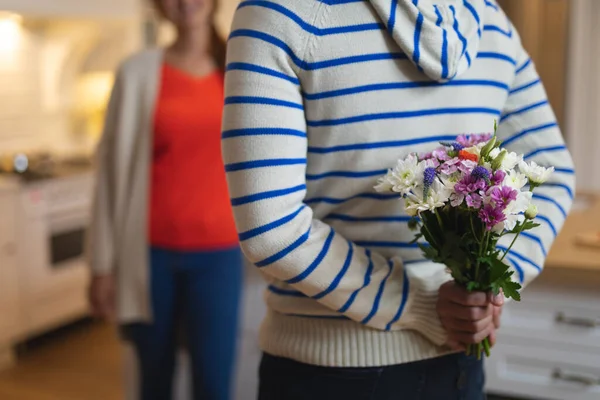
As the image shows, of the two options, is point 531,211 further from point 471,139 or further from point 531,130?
point 531,130

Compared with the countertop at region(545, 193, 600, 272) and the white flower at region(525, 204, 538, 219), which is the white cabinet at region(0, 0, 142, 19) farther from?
the white flower at region(525, 204, 538, 219)

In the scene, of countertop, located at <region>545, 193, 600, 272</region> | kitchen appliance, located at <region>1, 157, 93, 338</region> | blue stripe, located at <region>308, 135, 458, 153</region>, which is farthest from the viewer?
kitchen appliance, located at <region>1, 157, 93, 338</region>

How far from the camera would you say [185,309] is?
1.87 meters

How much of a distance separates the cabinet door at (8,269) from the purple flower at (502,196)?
279 cm

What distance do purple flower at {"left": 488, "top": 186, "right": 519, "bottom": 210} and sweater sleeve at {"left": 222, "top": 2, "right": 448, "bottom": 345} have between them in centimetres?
19

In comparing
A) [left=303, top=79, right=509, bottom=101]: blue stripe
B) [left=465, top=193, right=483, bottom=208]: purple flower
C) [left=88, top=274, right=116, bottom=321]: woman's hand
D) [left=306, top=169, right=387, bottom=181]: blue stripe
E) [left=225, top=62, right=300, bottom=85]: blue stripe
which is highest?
[left=225, top=62, right=300, bottom=85]: blue stripe

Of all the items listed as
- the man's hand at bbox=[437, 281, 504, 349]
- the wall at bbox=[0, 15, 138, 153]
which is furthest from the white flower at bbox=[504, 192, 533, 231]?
the wall at bbox=[0, 15, 138, 153]

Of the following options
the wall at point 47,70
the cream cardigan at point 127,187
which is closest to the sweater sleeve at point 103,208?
the cream cardigan at point 127,187

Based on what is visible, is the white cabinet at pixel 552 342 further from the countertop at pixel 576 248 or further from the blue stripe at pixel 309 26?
the blue stripe at pixel 309 26

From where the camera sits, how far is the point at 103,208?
1895 mm

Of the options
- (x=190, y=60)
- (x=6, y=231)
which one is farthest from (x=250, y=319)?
(x=6, y=231)

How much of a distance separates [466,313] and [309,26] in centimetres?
39

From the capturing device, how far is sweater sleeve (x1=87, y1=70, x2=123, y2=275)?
1880mm

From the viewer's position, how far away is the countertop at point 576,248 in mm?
1555
